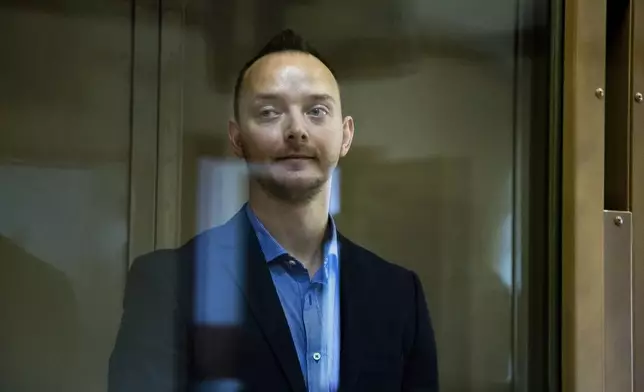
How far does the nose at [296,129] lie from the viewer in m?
0.89

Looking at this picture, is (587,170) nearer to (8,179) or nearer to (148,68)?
(148,68)

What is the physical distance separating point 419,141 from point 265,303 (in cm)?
31

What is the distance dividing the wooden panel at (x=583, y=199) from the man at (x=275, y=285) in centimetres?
25

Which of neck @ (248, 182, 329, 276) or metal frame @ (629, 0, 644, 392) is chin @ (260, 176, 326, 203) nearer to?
neck @ (248, 182, 329, 276)

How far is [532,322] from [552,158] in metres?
0.24

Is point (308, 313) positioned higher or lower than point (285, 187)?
lower

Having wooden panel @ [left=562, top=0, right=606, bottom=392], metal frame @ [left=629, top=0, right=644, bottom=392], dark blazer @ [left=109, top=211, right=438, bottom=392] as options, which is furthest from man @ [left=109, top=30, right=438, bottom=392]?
metal frame @ [left=629, top=0, right=644, bottom=392]

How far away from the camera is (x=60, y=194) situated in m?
0.84

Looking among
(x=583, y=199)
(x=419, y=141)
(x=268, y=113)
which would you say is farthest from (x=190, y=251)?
(x=583, y=199)

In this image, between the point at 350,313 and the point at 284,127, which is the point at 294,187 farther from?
the point at 350,313

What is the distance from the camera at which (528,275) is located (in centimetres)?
103

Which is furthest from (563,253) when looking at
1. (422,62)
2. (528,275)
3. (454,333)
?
(422,62)

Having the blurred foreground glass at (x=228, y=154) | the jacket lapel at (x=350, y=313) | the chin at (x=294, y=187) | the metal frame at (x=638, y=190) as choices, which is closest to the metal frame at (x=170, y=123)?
the blurred foreground glass at (x=228, y=154)

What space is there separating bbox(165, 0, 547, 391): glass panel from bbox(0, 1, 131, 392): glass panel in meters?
0.09
